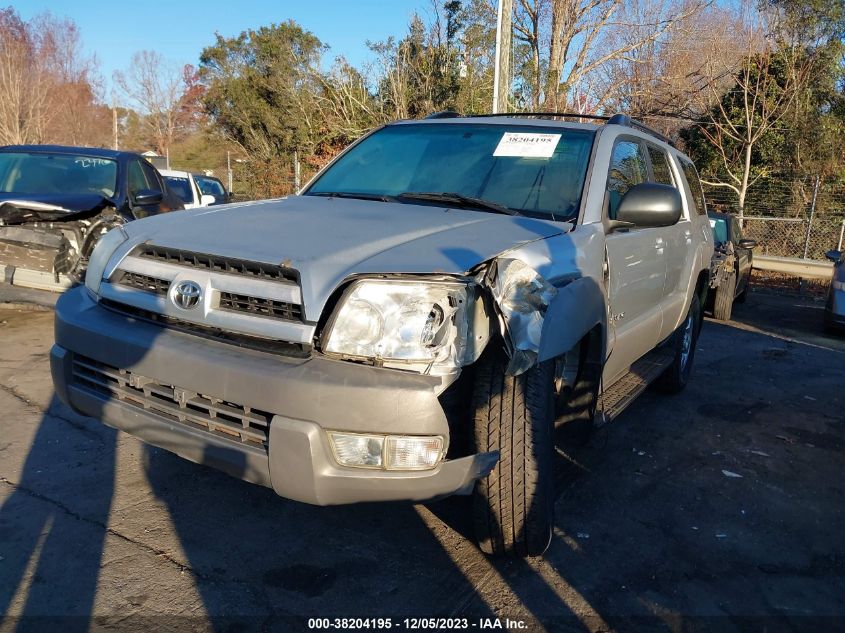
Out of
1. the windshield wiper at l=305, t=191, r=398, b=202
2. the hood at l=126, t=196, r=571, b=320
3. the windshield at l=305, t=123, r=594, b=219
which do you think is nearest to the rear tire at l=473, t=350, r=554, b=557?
the hood at l=126, t=196, r=571, b=320

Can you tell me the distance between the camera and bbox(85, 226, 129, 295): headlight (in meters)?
3.12

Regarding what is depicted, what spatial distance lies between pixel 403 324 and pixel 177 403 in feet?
3.13

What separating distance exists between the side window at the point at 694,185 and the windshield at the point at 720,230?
4.53m

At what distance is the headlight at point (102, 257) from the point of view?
3123mm

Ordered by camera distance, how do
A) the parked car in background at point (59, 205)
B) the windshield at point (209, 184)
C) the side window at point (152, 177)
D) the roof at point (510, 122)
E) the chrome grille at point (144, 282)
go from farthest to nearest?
the windshield at point (209, 184)
the side window at point (152, 177)
the parked car in background at point (59, 205)
the roof at point (510, 122)
the chrome grille at point (144, 282)

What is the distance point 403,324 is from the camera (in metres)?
2.45

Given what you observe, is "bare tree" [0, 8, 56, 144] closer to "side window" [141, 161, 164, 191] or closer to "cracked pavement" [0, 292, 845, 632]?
"side window" [141, 161, 164, 191]

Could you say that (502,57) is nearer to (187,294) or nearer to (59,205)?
(59,205)

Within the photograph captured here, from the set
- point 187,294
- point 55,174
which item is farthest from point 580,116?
point 55,174

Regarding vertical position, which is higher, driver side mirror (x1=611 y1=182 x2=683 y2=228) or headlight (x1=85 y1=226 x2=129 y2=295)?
driver side mirror (x1=611 y1=182 x2=683 y2=228)

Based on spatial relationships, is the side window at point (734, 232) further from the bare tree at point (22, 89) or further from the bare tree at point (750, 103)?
the bare tree at point (22, 89)

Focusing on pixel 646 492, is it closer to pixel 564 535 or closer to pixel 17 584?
pixel 564 535

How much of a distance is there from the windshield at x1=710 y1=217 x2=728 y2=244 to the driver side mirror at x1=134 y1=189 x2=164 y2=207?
7483 millimetres

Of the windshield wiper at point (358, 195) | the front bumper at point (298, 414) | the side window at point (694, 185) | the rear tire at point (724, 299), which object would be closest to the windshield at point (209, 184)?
the rear tire at point (724, 299)
